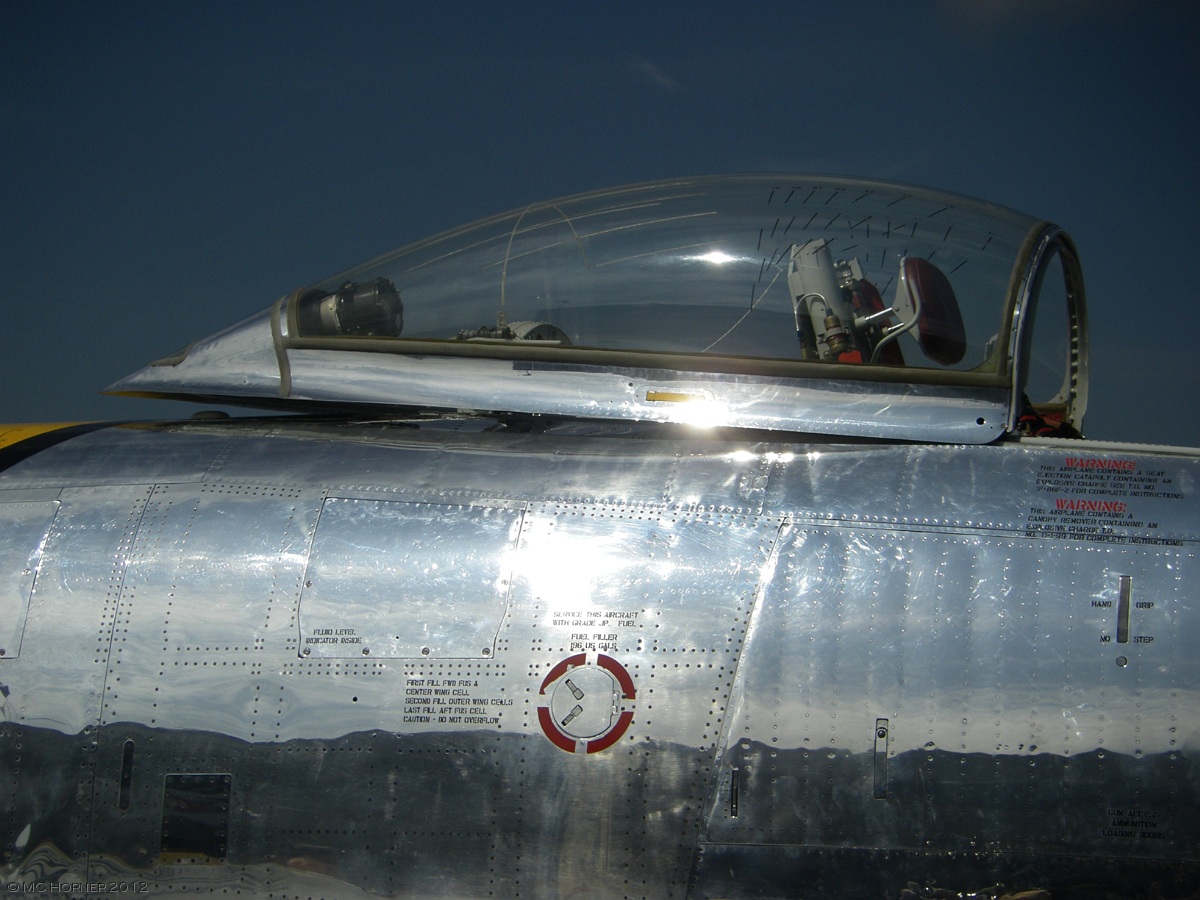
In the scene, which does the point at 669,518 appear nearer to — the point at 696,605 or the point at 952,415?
the point at 696,605

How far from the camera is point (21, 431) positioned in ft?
15.0

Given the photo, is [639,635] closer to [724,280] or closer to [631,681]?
[631,681]

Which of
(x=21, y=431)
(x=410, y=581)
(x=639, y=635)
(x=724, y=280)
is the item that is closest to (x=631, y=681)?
(x=639, y=635)

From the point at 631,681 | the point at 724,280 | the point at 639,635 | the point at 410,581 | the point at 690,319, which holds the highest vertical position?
the point at 724,280

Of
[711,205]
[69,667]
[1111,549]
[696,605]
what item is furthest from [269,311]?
[1111,549]

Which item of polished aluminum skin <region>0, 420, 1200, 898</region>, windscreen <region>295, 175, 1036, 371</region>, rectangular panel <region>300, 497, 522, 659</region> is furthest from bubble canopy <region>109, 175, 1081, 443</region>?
rectangular panel <region>300, 497, 522, 659</region>

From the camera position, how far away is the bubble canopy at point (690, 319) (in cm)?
407

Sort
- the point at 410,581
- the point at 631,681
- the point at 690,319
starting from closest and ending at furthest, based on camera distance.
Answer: the point at 631,681
the point at 410,581
the point at 690,319

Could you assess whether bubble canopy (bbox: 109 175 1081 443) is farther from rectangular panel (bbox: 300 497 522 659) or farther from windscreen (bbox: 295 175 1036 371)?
rectangular panel (bbox: 300 497 522 659)

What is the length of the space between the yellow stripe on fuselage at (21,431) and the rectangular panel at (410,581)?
1638 mm

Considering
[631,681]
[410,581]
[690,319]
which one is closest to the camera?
[631,681]

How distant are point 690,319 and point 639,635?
1.47 meters

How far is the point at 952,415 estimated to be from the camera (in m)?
3.96

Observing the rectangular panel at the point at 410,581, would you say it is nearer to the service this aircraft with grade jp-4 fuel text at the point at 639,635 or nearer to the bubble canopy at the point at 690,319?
the service this aircraft with grade jp-4 fuel text at the point at 639,635
